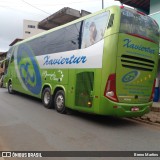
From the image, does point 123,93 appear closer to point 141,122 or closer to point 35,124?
point 141,122

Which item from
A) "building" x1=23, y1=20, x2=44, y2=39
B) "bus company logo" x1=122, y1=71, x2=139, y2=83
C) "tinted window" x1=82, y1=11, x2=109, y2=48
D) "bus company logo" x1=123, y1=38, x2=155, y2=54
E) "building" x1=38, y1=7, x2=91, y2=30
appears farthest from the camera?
"building" x1=23, y1=20, x2=44, y2=39

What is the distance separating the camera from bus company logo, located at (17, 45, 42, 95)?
44.2ft

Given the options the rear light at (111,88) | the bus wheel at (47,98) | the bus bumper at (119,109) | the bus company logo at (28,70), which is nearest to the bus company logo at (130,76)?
the rear light at (111,88)

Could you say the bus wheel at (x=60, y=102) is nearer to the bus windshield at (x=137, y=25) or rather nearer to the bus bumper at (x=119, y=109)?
the bus bumper at (x=119, y=109)

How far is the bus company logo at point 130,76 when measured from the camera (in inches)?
333

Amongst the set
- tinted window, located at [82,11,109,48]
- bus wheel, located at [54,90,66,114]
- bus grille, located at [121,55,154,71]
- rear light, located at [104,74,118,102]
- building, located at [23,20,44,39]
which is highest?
building, located at [23,20,44,39]

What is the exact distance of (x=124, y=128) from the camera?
856cm

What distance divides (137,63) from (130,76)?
0.53m

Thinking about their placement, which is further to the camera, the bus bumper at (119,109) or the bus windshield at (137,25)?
the bus windshield at (137,25)

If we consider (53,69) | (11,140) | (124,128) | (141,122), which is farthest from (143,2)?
(11,140)

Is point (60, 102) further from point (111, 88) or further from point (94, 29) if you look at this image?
point (94, 29)

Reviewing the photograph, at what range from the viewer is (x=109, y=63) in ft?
26.8

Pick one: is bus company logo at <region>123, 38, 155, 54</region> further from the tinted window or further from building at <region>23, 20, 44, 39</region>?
building at <region>23, 20, 44, 39</region>

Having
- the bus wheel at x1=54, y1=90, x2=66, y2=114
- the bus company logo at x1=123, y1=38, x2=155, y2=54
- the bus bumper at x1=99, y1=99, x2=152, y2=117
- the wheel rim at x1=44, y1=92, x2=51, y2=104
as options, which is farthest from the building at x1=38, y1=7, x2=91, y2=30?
the bus bumper at x1=99, y1=99, x2=152, y2=117
